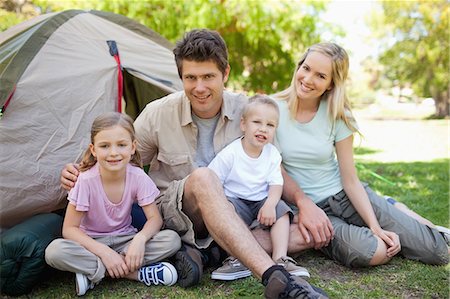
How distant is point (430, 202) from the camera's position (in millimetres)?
4387

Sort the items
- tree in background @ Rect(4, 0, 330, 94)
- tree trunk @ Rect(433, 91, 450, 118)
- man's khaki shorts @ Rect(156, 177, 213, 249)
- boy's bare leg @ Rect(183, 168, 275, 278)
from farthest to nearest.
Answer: tree trunk @ Rect(433, 91, 450, 118), tree in background @ Rect(4, 0, 330, 94), man's khaki shorts @ Rect(156, 177, 213, 249), boy's bare leg @ Rect(183, 168, 275, 278)

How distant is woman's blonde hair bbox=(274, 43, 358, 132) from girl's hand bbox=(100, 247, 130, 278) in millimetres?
1373

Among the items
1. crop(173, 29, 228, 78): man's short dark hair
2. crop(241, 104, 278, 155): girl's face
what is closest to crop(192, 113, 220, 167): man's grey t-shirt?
crop(241, 104, 278, 155): girl's face

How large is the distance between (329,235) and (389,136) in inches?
378

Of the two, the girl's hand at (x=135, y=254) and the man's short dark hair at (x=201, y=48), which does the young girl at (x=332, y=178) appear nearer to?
the man's short dark hair at (x=201, y=48)

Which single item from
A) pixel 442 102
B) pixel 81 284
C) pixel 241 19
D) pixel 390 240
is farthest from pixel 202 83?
pixel 442 102

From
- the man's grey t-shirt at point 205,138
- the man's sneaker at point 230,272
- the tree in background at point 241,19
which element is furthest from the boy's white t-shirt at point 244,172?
the tree in background at point 241,19

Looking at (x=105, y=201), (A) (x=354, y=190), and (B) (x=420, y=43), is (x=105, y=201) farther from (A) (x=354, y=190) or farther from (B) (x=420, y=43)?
(B) (x=420, y=43)

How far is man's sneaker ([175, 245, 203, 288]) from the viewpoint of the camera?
2457 mm

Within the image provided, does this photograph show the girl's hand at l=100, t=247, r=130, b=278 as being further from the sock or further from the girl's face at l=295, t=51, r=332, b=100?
the girl's face at l=295, t=51, r=332, b=100

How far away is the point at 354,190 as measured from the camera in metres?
3.02

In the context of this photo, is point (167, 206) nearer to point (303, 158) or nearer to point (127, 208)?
point (127, 208)

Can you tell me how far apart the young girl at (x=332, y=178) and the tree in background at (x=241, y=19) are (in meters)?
6.28

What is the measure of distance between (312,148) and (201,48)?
92 cm
